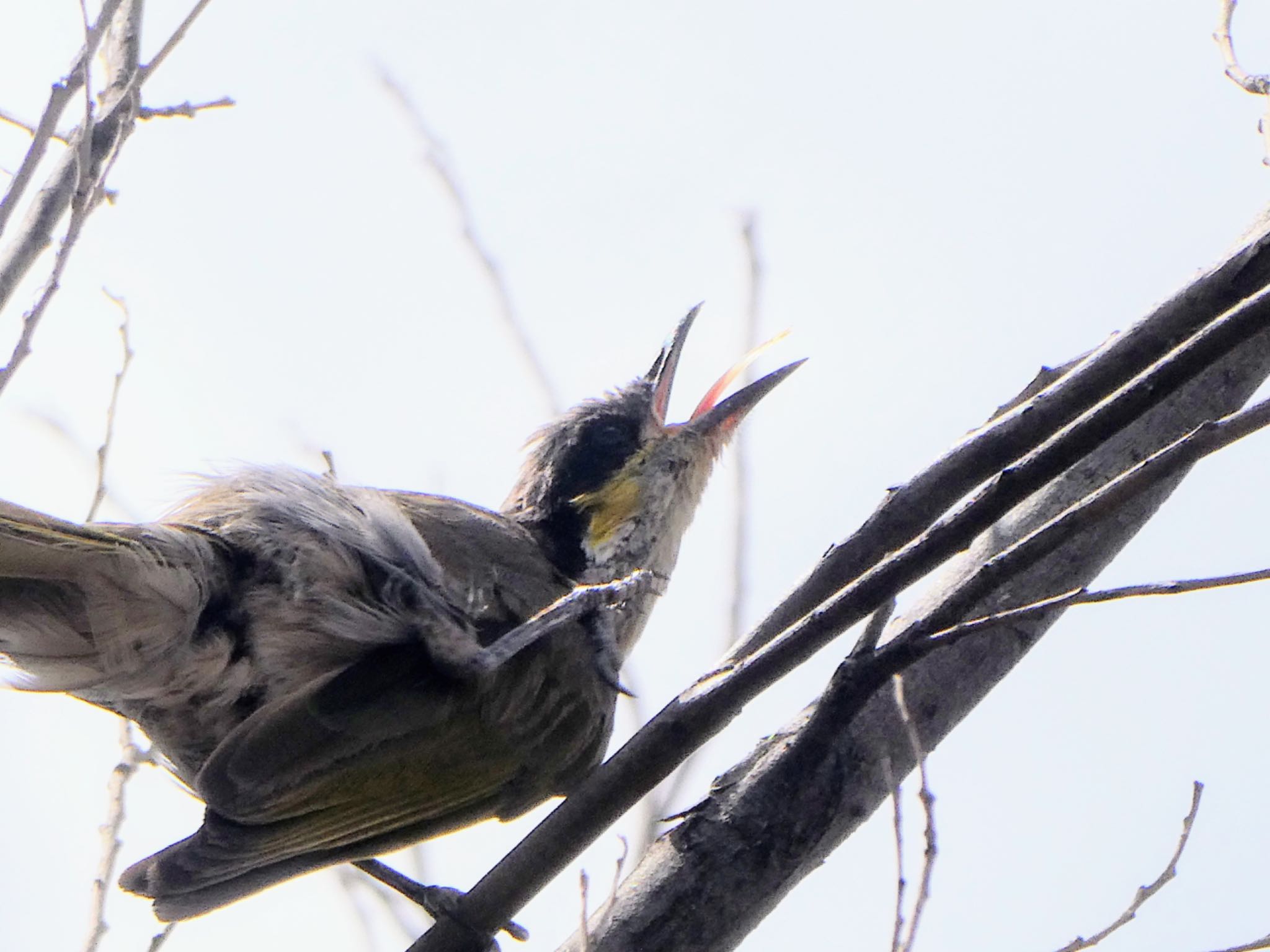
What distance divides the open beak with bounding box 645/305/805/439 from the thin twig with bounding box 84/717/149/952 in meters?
1.72

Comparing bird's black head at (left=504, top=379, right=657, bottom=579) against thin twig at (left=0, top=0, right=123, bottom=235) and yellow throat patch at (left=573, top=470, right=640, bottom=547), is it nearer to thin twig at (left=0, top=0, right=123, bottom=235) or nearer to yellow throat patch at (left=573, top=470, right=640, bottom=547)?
yellow throat patch at (left=573, top=470, right=640, bottom=547)

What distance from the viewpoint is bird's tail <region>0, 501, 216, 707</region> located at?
239cm

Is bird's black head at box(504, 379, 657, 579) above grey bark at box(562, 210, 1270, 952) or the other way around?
above

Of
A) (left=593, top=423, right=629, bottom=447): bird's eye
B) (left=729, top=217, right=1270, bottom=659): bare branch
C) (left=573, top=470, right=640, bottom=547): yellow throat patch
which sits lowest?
(left=729, top=217, right=1270, bottom=659): bare branch

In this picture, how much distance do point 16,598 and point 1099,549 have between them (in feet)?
6.17

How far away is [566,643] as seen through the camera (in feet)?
9.72

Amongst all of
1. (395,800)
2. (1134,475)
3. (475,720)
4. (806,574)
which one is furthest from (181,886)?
(1134,475)

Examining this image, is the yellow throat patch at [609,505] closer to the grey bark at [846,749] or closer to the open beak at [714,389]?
the open beak at [714,389]

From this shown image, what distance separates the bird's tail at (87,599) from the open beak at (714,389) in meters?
1.68

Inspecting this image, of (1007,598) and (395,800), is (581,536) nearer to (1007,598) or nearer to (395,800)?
(395,800)

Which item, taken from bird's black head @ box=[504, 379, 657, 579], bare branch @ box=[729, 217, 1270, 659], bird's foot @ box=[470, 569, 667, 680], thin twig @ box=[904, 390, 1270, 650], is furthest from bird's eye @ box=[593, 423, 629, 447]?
thin twig @ box=[904, 390, 1270, 650]

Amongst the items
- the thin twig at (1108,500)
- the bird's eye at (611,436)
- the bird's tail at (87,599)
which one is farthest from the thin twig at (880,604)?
the bird's eye at (611,436)

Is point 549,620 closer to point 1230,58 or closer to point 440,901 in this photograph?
point 440,901

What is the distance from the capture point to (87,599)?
247cm
